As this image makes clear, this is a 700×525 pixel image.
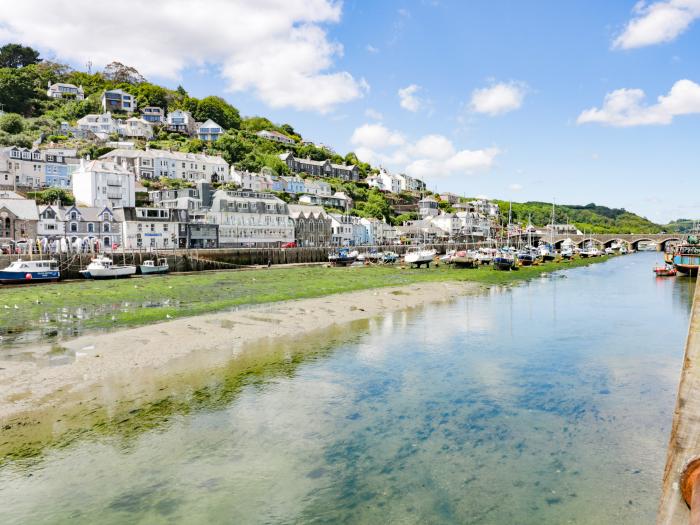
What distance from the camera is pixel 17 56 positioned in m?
182

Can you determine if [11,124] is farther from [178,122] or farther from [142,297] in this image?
[142,297]

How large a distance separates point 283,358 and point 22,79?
17746 cm

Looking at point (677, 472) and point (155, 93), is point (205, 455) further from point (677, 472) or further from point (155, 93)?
point (155, 93)

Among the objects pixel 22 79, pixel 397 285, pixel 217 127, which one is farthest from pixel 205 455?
pixel 22 79

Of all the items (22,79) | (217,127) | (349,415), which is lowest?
(349,415)

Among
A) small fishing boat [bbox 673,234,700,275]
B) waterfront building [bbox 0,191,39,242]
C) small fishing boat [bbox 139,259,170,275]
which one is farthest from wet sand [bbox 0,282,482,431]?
waterfront building [bbox 0,191,39,242]

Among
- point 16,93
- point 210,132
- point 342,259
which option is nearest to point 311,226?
point 342,259

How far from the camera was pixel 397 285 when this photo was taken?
161 feet

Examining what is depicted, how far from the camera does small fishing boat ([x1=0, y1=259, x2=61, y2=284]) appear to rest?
4766 cm

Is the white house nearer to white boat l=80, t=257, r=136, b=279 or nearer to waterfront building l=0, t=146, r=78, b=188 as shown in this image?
waterfront building l=0, t=146, r=78, b=188

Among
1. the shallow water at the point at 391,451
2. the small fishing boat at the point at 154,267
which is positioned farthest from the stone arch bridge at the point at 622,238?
the shallow water at the point at 391,451

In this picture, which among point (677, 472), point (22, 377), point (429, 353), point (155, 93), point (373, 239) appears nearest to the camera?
point (677, 472)

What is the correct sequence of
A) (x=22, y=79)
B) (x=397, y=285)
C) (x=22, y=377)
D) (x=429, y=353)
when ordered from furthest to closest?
(x=22, y=79) < (x=397, y=285) < (x=429, y=353) < (x=22, y=377)

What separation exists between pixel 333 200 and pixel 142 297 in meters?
99.9
